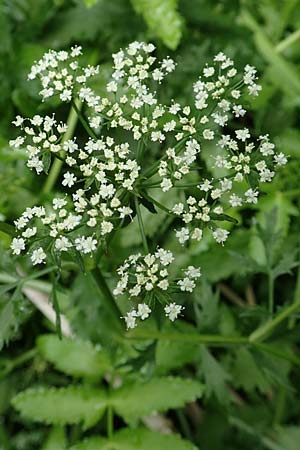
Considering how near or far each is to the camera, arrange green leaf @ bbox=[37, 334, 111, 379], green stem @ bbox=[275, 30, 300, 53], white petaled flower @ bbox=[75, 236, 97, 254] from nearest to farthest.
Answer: white petaled flower @ bbox=[75, 236, 97, 254] < green leaf @ bbox=[37, 334, 111, 379] < green stem @ bbox=[275, 30, 300, 53]

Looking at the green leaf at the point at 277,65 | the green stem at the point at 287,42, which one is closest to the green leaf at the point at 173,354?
the green leaf at the point at 277,65

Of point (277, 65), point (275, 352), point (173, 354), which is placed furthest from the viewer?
point (277, 65)

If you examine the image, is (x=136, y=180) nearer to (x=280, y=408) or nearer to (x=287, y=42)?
(x=280, y=408)

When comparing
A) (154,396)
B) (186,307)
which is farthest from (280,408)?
(154,396)

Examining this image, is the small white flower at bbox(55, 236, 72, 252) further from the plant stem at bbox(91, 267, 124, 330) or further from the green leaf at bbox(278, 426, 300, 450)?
the green leaf at bbox(278, 426, 300, 450)

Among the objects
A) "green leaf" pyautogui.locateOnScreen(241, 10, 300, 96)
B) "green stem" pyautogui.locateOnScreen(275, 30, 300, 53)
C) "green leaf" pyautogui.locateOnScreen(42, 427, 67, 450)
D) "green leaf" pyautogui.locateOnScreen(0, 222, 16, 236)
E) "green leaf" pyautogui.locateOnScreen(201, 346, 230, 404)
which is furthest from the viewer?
"green stem" pyautogui.locateOnScreen(275, 30, 300, 53)

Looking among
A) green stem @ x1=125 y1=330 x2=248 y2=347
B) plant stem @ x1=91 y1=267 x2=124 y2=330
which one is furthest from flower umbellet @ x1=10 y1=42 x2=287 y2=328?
green stem @ x1=125 y1=330 x2=248 y2=347

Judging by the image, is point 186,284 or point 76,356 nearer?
point 186,284
